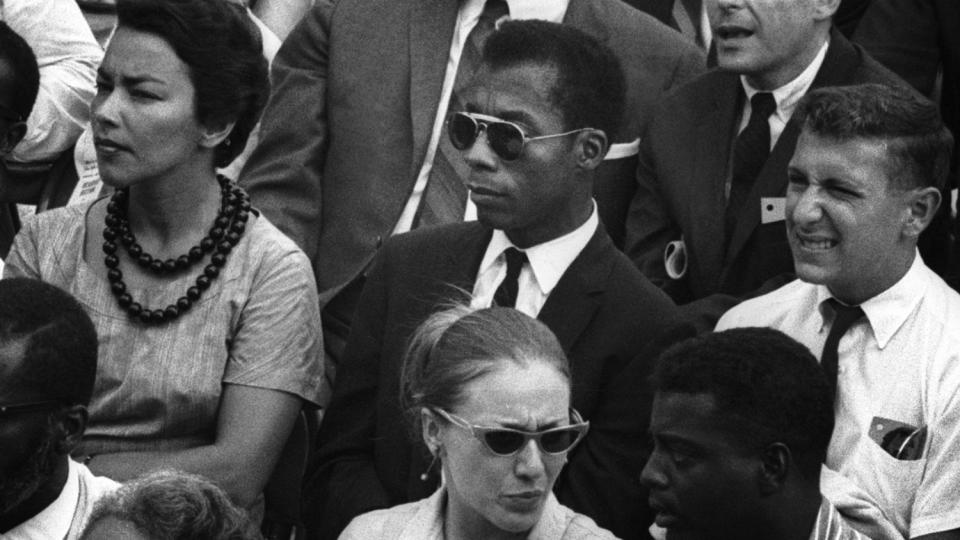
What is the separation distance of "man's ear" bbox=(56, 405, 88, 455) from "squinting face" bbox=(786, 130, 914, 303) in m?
1.69

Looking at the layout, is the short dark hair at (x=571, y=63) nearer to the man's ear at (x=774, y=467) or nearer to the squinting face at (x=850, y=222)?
the squinting face at (x=850, y=222)

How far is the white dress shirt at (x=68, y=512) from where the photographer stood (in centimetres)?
458

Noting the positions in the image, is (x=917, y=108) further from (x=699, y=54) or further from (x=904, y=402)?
(x=699, y=54)

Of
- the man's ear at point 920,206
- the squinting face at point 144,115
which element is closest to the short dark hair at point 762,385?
the man's ear at point 920,206

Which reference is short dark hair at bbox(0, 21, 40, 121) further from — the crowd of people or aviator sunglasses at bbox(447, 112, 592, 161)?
aviator sunglasses at bbox(447, 112, 592, 161)

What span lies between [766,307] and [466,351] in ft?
3.05

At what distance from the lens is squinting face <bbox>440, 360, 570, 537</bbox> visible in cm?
452

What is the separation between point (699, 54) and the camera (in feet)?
21.1

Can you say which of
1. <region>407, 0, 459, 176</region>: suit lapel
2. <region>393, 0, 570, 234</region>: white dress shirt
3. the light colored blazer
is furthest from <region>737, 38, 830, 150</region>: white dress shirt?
the light colored blazer

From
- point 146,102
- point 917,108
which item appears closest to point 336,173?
point 146,102

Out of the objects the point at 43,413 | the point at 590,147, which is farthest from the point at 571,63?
the point at 43,413

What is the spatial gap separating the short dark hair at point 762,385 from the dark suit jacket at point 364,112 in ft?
5.08

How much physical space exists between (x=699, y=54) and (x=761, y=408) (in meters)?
2.12

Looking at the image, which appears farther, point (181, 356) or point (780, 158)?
point (780, 158)
